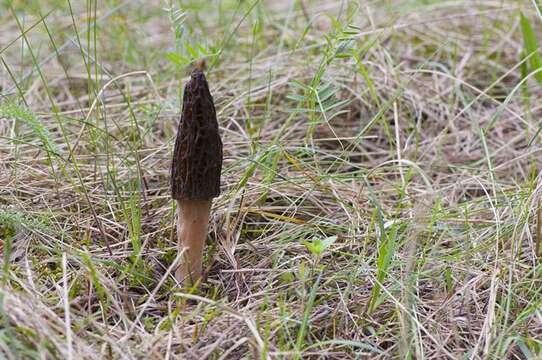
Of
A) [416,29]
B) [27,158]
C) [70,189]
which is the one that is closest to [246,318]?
[70,189]

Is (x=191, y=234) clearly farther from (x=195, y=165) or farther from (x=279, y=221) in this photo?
(x=279, y=221)

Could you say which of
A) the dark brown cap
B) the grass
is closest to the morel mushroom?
the dark brown cap

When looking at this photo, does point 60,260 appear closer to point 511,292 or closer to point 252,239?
point 252,239

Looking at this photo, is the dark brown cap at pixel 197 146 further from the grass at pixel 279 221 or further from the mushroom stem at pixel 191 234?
the grass at pixel 279 221

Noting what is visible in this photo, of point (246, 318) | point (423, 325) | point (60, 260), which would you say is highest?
point (60, 260)

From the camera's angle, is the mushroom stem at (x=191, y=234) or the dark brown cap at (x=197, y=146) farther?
the mushroom stem at (x=191, y=234)

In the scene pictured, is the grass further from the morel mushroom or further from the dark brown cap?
the dark brown cap

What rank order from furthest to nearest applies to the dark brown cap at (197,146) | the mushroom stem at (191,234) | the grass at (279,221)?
the mushroom stem at (191,234) → the dark brown cap at (197,146) → the grass at (279,221)

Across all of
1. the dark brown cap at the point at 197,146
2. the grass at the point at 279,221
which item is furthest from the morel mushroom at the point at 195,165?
the grass at the point at 279,221
